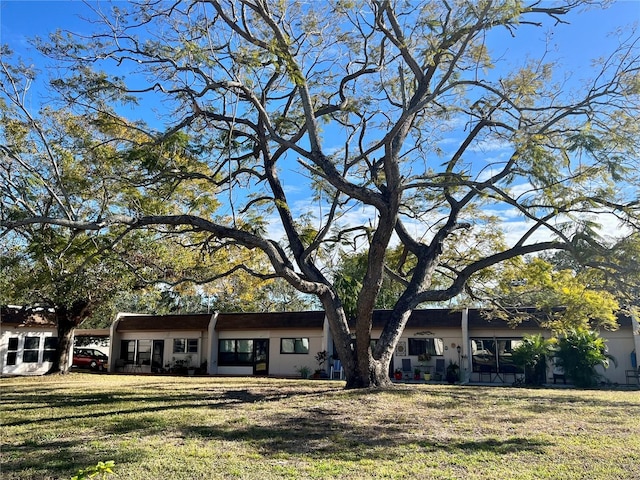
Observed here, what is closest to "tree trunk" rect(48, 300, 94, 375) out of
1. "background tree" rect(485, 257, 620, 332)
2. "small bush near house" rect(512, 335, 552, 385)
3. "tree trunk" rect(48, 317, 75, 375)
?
"tree trunk" rect(48, 317, 75, 375)

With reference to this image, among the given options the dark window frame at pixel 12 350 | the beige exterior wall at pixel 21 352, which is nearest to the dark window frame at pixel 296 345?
the beige exterior wall at pixel 21 352

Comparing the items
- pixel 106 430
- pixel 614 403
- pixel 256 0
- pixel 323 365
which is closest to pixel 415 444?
pixel 106 430

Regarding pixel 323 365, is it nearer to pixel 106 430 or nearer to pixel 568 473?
pixel 106 430

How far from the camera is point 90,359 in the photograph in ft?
106

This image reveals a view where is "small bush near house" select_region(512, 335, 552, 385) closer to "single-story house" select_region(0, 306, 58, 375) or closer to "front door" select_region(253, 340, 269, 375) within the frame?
"front door" select_region(253, 340, 269, 375)

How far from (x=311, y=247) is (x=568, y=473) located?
8.57 metres

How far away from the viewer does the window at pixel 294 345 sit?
27.0 m

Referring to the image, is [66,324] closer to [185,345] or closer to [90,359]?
[185,345]

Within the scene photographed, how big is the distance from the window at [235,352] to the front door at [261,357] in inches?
9.8

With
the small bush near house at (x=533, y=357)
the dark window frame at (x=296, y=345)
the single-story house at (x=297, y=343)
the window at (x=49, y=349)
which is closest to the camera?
the small bush near house at (x=533, y=357)

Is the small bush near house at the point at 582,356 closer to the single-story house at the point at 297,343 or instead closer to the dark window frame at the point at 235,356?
the single-story house at the point at 297,343

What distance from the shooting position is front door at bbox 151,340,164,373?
2995cm

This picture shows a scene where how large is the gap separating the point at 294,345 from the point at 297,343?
195 millimetres

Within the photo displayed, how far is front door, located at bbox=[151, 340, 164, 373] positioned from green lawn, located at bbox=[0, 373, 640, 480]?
16.5 meters
